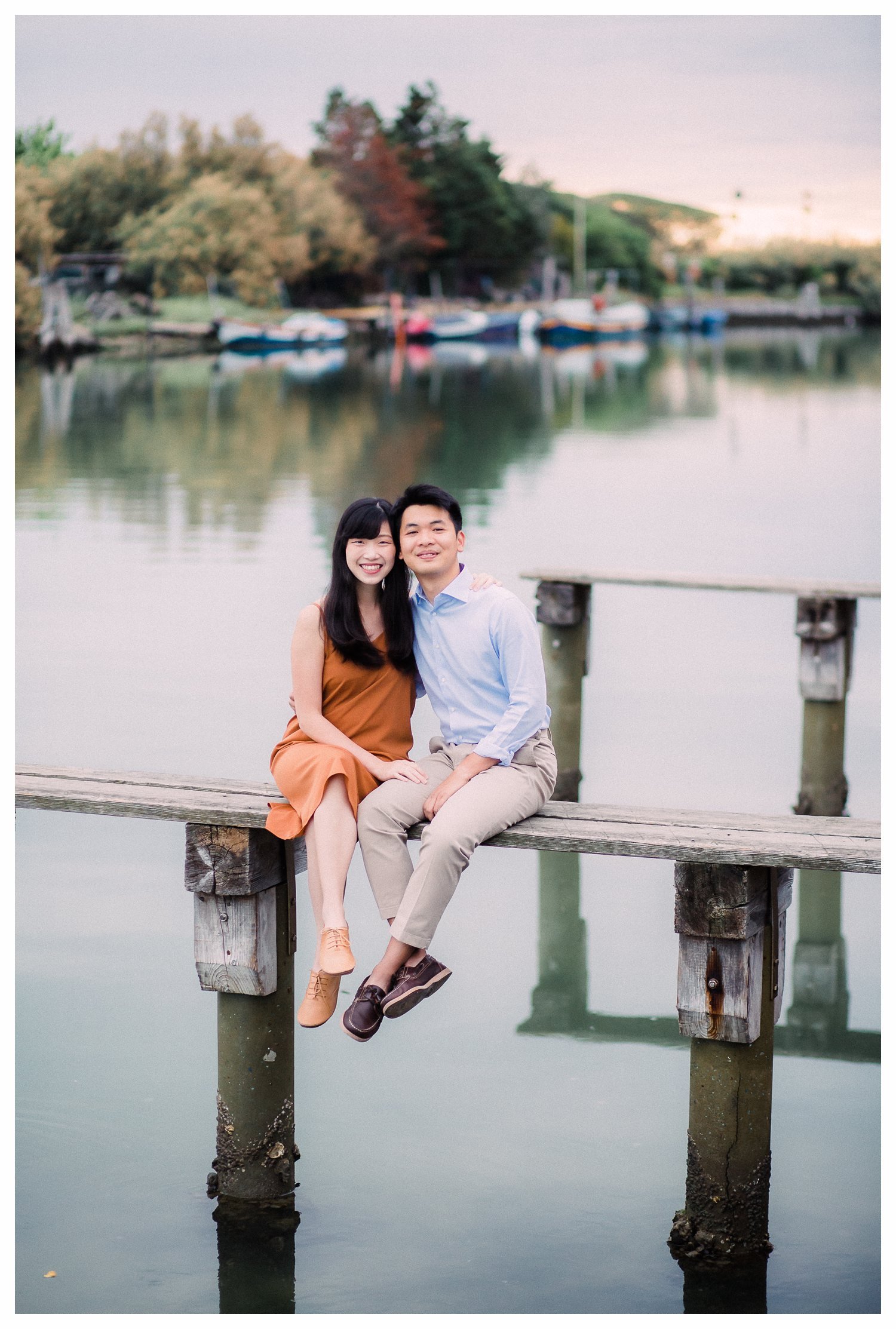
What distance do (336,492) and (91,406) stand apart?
1310cm

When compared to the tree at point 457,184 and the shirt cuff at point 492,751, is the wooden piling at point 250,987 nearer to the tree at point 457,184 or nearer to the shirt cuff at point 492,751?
the shirt cuff at point 492,751

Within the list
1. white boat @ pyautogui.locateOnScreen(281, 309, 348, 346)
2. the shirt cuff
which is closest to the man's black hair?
the shirt cuff

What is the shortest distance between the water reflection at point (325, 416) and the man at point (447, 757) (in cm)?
1291

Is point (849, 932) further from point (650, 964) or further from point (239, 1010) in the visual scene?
point (239, 1010)

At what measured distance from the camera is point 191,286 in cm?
5131

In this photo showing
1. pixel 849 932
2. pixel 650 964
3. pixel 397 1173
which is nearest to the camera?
pixel 397 1173

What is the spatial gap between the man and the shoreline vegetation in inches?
1465

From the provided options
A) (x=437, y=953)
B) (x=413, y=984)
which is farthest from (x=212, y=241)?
(x=413, y=984)

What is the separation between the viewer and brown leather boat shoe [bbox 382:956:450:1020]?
149 inches

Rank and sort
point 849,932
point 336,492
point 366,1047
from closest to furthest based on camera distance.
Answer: point 366,1047
point 849,932
point 336,492

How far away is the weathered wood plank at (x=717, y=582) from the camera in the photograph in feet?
24.0

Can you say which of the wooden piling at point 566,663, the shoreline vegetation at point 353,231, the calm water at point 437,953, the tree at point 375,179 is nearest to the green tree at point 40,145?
the shoreline vegetation at point 353,231

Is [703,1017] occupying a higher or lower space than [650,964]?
higher
